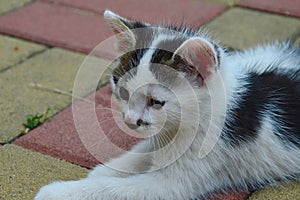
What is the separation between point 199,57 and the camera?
1812 millimetres

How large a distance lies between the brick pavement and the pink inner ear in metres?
0.46

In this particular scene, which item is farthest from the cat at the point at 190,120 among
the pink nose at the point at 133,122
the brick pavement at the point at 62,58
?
the brick pavement at the point at 62,58

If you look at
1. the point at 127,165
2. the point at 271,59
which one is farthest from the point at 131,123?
the point at 271,59

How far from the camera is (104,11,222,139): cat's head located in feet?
6.02

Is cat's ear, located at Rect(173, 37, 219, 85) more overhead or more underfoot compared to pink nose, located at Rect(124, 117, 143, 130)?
more overhead

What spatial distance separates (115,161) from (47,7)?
1.69 m

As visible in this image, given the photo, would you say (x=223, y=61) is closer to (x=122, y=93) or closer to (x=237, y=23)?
(x=122, y=93)

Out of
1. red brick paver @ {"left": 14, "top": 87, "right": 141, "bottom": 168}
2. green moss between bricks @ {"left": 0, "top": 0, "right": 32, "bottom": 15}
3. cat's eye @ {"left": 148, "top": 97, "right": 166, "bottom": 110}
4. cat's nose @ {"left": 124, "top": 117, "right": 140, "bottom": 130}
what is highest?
cat's eye @ {"left": 148, "top": 97, "right": 166, "bottom": 110}

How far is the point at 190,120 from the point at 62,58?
1312 mm

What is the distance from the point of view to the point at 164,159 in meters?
1.98

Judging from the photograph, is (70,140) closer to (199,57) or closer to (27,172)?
(27,172)

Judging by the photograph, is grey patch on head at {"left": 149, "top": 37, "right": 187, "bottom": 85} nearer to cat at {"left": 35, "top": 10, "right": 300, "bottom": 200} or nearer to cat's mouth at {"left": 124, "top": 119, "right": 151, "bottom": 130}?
cat at {"left": 35, "top": 10, "right": 300, "bottom": 200}

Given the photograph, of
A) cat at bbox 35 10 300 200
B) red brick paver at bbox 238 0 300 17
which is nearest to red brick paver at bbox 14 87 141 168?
cat at bbox 35 10 300 200

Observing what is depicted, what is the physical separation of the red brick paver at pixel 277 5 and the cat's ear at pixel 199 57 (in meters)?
1.92
